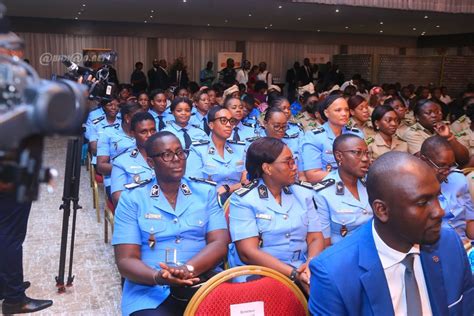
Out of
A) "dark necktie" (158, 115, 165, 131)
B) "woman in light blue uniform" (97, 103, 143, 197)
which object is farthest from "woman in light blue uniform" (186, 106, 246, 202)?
"dark necktie" (158, 115, 165, 131)

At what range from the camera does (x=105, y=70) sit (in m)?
2.78

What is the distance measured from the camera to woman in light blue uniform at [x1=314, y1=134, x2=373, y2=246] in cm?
245

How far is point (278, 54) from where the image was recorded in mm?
15617

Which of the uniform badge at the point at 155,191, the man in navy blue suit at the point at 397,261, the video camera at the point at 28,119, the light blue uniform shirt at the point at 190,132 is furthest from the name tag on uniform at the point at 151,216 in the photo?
the light blue uniform shirt at the point at 190,132

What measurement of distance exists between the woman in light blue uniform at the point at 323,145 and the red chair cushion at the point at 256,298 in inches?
78.4

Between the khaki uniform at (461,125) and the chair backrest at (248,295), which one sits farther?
the khaki uniform at (461,125)

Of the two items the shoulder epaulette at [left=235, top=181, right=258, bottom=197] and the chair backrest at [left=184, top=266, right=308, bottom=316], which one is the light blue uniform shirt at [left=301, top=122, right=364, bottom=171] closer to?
the shoulder epaulette at [left=235, top=181, right=258, bottom=197]

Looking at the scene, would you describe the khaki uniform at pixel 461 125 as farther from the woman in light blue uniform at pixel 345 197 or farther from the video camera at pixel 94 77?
the video camera at pixel 94 77

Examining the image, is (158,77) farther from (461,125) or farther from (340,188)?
(340,188)

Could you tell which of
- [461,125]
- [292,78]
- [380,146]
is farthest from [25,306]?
[292,78]

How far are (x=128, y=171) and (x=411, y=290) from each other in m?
2.34

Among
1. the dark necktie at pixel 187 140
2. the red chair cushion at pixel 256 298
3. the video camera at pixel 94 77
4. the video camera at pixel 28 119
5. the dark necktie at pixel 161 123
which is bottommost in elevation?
the red chair cushion at pixel 256 298

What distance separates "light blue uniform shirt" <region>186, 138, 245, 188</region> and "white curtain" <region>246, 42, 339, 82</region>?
11883 mm

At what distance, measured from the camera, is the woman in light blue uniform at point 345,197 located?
245 cm
